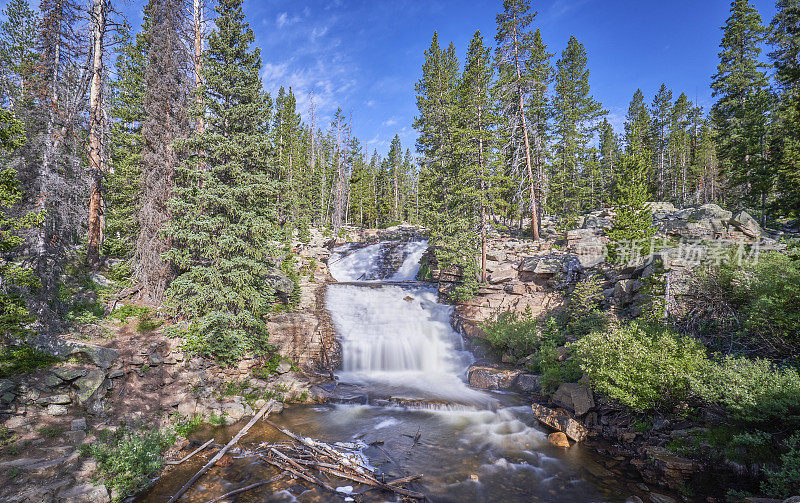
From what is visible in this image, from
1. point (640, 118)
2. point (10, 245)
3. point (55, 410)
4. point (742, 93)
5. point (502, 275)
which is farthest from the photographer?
point (640, 118)

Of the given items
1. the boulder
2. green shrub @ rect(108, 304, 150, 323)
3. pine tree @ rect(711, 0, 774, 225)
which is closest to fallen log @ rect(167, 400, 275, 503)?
green shrub @ rect(108, 304, 150, 323)

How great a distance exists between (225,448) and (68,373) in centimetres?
495

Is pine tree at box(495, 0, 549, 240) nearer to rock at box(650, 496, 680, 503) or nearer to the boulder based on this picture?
the boulder

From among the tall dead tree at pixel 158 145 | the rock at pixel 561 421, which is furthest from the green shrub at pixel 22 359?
the rock at pixel 561 421

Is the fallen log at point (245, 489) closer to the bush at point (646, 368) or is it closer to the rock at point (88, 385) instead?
the rock at point (88, 385)

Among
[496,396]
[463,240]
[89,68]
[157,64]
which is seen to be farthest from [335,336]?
[89,68]

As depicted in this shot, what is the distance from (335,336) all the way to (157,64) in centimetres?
1520

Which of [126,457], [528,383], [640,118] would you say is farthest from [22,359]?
[640,118]

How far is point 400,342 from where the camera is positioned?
711 inches

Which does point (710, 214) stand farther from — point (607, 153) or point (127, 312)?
point (607, 153)

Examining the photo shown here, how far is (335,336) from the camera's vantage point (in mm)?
17547

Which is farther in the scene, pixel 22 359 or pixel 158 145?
pixel 158 145

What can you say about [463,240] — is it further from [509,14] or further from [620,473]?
[509,14]

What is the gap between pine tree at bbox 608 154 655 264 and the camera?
16.8 m
